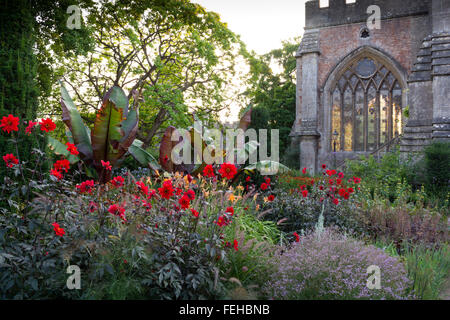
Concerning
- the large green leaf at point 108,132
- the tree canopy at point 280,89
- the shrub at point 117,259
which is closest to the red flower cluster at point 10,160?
the shrub at point 117,259

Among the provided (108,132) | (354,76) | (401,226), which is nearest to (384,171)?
(401,226)

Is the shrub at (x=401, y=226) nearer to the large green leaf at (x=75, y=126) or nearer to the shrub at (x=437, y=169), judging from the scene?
the shrub at (x=437, y=169)

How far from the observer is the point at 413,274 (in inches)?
125

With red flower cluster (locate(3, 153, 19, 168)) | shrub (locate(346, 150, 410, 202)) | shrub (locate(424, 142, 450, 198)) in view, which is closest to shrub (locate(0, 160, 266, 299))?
red flower cluster (locate(3, 153, 19, 168))

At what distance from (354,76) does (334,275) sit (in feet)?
49.5

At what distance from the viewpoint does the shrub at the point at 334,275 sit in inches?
105

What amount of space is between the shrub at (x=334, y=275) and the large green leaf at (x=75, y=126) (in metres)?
4.92

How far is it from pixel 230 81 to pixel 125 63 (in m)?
4.56

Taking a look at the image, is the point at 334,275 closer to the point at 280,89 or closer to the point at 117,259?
the point at 117,259

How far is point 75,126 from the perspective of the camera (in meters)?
6.66

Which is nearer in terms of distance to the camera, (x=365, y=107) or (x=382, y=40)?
(x=382, y=40)

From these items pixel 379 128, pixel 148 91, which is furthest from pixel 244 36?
pixel 379 128

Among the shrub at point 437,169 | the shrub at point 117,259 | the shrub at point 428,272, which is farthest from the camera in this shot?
the shrub at point 437,169
